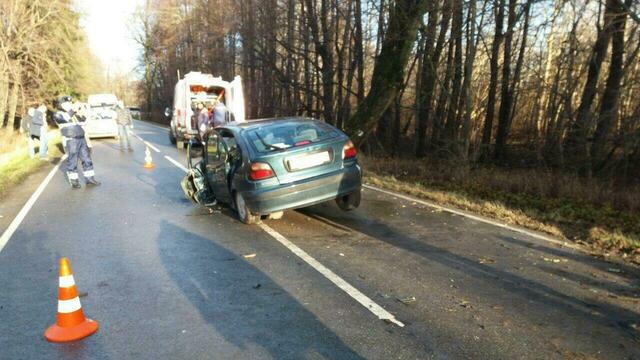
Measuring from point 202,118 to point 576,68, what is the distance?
11529 mm

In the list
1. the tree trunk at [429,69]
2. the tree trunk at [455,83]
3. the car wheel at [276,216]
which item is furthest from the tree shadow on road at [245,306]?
the tree trunk at [455,83]

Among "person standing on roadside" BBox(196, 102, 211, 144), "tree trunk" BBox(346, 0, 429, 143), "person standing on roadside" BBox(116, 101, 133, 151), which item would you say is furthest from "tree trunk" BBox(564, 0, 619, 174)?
"person standing on roadside" BBox(116, 101, 133, 151)

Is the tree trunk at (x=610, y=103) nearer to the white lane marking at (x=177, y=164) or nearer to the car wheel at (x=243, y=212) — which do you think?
the car wheel at (x=243, y=212)

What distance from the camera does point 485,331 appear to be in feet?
11.8

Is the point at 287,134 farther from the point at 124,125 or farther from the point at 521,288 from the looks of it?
the point at 124,125

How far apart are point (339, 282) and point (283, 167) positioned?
2.23 meters

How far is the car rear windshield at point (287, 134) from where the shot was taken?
6.58 meters

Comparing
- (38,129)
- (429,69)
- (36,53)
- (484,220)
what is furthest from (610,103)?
(36,53)

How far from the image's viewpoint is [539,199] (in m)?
9.05

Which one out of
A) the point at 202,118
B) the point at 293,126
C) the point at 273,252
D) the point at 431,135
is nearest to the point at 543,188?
the point at 293,126

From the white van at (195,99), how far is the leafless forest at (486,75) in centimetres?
373

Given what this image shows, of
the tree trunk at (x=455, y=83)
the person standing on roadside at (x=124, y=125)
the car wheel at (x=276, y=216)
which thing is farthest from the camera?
the person standing on roadside at (x=124, y=125)

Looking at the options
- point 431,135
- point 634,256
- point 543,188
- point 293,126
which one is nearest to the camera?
point 634,256

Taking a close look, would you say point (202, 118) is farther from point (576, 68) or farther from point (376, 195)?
point (576, 68)
